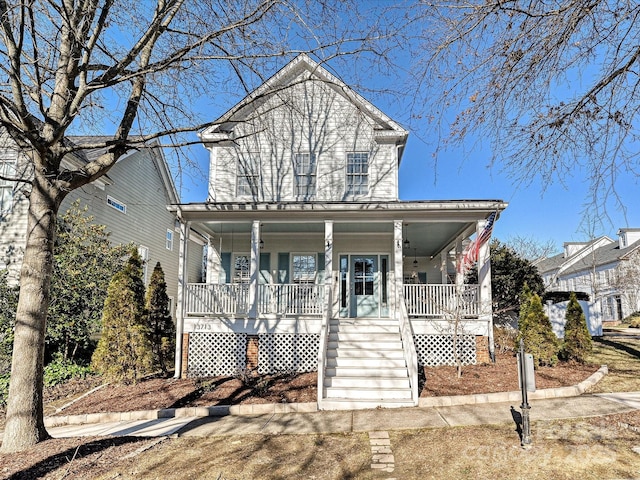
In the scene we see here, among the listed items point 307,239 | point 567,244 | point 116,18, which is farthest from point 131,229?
point 567,244

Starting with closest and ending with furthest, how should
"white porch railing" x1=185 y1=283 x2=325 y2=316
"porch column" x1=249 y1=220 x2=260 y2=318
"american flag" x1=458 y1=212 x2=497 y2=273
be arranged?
1. "american flag" x1=458 y1=212 x2=497 y2=273
2. "porch column" x1=249 y1=220 x2=260 y2=318
3. "white porch railing" x1=185 y1=283 x2=325 y2=316

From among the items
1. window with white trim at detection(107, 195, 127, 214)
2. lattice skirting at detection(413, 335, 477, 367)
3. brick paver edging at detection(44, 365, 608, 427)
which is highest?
window with white trim at detection(107, 195, 127, 214)

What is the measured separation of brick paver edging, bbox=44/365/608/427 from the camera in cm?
714

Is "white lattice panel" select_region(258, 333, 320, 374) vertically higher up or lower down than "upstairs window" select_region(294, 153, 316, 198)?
lower down

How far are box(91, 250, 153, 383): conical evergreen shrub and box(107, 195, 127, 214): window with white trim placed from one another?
669 cm

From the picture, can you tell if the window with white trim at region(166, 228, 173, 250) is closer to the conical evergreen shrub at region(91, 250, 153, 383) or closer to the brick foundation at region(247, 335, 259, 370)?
the conical evergreen shrub at region(91, 250, 153, 383)

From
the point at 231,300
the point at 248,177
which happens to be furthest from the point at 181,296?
the point at 248,177

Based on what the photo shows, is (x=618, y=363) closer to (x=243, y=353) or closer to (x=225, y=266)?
(x=243, y=353)

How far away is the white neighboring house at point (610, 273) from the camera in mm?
27578

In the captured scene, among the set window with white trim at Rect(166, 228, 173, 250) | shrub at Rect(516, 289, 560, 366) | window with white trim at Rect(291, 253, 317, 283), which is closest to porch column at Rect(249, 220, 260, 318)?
window with white trim at Rect(291, 253, 317, 283)

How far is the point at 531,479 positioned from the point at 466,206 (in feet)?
22.8

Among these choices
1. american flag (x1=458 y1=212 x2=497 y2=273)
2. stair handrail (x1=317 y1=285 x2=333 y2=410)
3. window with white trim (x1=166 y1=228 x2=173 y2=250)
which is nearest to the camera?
stair handrail (x1=317 y1=285 x2=333 y2=410)

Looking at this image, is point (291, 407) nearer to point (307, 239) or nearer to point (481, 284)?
point (481, 284)

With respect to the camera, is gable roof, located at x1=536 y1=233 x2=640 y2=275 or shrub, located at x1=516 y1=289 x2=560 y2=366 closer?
shrub, located at x1=516 y1=289 x2=560 y2=366
